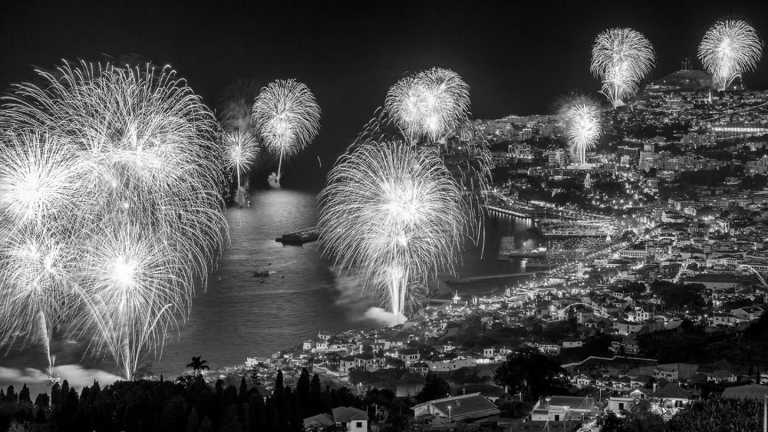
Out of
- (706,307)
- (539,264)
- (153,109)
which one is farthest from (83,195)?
(539,264)

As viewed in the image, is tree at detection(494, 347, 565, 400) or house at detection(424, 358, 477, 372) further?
house at detection(424, 358, 477, 372)

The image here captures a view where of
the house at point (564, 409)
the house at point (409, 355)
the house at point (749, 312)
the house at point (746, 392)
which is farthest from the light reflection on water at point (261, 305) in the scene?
the house at point (746, 392)

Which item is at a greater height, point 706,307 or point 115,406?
point 706,307

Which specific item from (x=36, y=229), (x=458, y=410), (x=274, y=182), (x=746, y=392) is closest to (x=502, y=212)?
(x=274, y=182)

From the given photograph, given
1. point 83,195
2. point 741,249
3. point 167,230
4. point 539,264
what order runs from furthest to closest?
point 539,264
point 741,249
point 167,230
point 83,195

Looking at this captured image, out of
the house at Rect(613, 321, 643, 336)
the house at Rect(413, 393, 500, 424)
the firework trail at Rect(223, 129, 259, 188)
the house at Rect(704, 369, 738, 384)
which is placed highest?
the firework trail at Rect(223, 129, 259, 188)

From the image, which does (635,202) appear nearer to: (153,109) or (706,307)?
(706,307)

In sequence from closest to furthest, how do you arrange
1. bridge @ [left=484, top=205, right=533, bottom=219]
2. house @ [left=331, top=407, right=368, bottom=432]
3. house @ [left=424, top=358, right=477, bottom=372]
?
1. house @ [left=331, top=407, right=368, bottom=432]
2. house @ [left=424, top=358, right=477, bottom=372]
3. bridge @ [left=484, top=205, right=533, bottom=219]

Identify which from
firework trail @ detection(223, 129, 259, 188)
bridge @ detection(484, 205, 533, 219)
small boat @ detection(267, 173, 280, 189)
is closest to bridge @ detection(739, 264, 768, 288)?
bridge @ detection(484, 205, 533, 219)

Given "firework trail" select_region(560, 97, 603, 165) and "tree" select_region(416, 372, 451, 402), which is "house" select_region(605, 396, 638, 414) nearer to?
"tree" select_region(416, 372, 451, 402)
